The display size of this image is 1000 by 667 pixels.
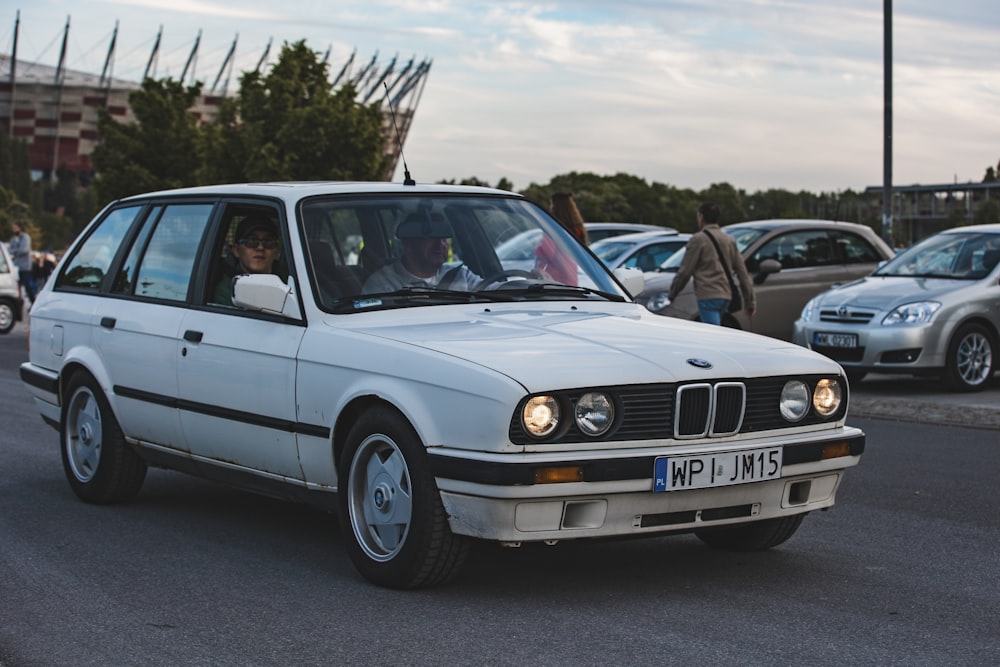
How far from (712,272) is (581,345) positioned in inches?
340

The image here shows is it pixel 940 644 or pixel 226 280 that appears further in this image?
pixel 226 280

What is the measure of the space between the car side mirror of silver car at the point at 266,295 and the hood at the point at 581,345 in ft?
1.16

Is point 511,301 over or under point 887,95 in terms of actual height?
under

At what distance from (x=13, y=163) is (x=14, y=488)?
464ft

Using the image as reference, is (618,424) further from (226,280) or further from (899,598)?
(226,280)

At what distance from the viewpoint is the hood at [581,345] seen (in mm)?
5012

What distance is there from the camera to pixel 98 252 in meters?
7.94

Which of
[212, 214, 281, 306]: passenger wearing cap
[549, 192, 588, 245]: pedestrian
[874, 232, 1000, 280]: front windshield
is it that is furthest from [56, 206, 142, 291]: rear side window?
[874, 232, 1000, 280]: front windshield

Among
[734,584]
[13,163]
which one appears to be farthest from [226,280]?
[13,163]

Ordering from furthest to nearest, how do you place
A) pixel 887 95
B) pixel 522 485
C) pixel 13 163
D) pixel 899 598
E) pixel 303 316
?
1. pixel 13 163
2. pixel 887 95
3. pixel 303 316
4. pixel 899 598
5. pixel 522 485

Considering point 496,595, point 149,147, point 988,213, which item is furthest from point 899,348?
point 988,213

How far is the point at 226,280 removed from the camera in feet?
22.4

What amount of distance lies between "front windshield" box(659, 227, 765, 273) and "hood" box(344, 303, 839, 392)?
10845mm

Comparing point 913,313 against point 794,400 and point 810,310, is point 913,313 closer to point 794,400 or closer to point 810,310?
point 810,310
